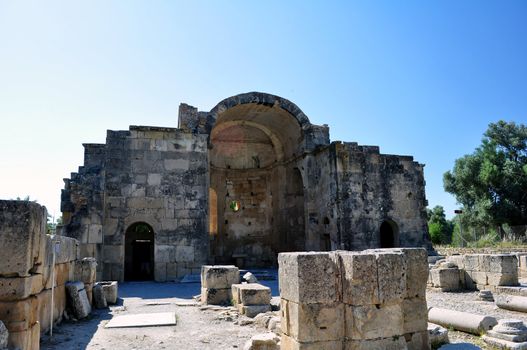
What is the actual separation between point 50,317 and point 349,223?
447 inches

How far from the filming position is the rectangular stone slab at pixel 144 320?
741cm

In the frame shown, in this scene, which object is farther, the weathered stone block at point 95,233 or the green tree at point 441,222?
the green tree at point 441,222

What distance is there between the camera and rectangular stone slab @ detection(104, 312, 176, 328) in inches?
292

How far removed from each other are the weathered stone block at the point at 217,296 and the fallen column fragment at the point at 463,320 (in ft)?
15.0

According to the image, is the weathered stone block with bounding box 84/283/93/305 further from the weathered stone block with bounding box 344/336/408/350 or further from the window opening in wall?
the window opening in wall

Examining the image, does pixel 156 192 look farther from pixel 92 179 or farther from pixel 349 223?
pixel 349 223

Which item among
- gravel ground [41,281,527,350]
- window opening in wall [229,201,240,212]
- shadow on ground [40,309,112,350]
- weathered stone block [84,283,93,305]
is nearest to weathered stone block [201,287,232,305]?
gravel ground [41,281,527,350]

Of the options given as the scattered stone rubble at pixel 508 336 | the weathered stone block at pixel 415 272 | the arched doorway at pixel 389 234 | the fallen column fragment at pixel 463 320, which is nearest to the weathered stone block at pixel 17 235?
the weathered stone block at pixel 415 272

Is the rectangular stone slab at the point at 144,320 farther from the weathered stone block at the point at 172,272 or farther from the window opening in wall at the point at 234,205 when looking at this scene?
the window opening in wall at the point at 234,205

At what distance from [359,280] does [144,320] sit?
473 centimetres

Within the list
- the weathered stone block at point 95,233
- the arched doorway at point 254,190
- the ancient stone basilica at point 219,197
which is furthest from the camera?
the arched doorway at point 254,190

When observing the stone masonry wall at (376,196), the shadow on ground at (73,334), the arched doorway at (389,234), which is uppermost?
the stone masonry wall at (376,196)

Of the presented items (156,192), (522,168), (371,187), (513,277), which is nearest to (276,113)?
(371,187)

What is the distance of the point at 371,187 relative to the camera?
16.3 m
